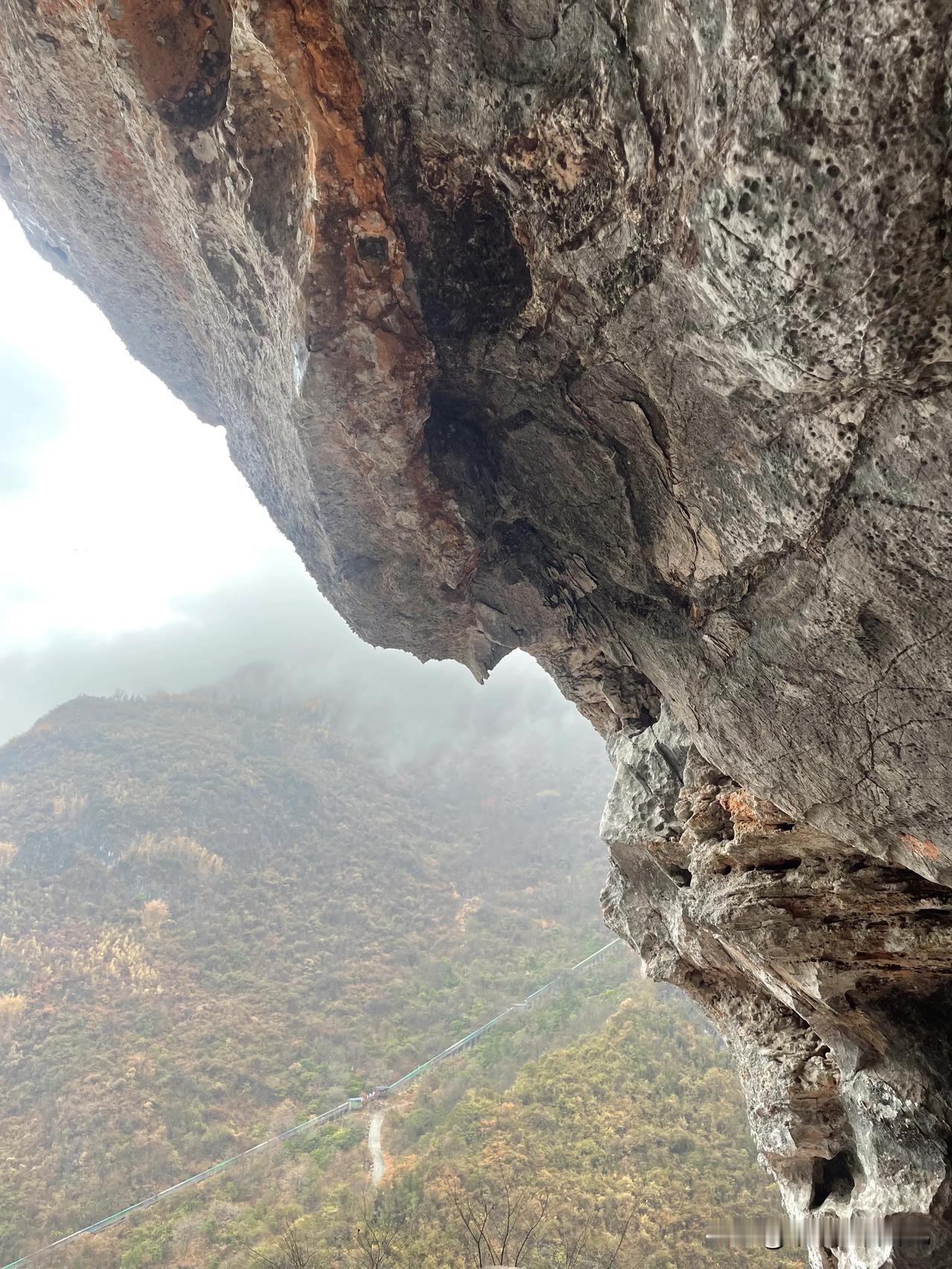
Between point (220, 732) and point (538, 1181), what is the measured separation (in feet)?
195

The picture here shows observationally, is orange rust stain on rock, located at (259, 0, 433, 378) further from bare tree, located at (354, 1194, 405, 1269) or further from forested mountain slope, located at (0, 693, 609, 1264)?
forested mountain slope, located at (0, 693, 609, 1264)

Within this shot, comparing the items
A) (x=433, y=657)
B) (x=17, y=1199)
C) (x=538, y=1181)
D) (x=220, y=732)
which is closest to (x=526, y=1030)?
(x=538, y=1181)

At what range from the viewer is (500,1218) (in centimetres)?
1711

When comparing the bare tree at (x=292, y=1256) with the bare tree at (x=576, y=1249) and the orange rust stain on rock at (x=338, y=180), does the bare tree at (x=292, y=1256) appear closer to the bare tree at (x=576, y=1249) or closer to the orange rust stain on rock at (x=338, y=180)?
the bare tree at (x=576, y=1249)

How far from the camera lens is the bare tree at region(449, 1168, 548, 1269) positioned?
15.5m

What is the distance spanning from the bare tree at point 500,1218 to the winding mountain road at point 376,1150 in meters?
4.24

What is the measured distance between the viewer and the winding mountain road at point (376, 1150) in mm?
21797

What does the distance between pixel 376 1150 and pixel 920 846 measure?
89.4 feet

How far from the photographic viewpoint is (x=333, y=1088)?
31.3 meters

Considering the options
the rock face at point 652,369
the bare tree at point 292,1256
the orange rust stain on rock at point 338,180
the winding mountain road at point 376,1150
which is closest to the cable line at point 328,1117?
the winding mountain road at point 376,1150

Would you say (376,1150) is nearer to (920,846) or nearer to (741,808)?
(741,808)

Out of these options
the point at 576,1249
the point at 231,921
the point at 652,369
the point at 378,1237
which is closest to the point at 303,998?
the point at 231,921

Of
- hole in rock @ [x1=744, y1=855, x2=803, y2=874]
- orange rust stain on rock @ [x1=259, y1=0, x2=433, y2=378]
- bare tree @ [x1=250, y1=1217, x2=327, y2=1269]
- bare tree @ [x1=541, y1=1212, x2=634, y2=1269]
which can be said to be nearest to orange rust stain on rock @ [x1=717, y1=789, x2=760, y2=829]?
hole in rock @ [x1=744, y1=855, x2=803, y2=874]

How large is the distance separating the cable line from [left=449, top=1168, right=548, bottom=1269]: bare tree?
Result: 39.3ft
